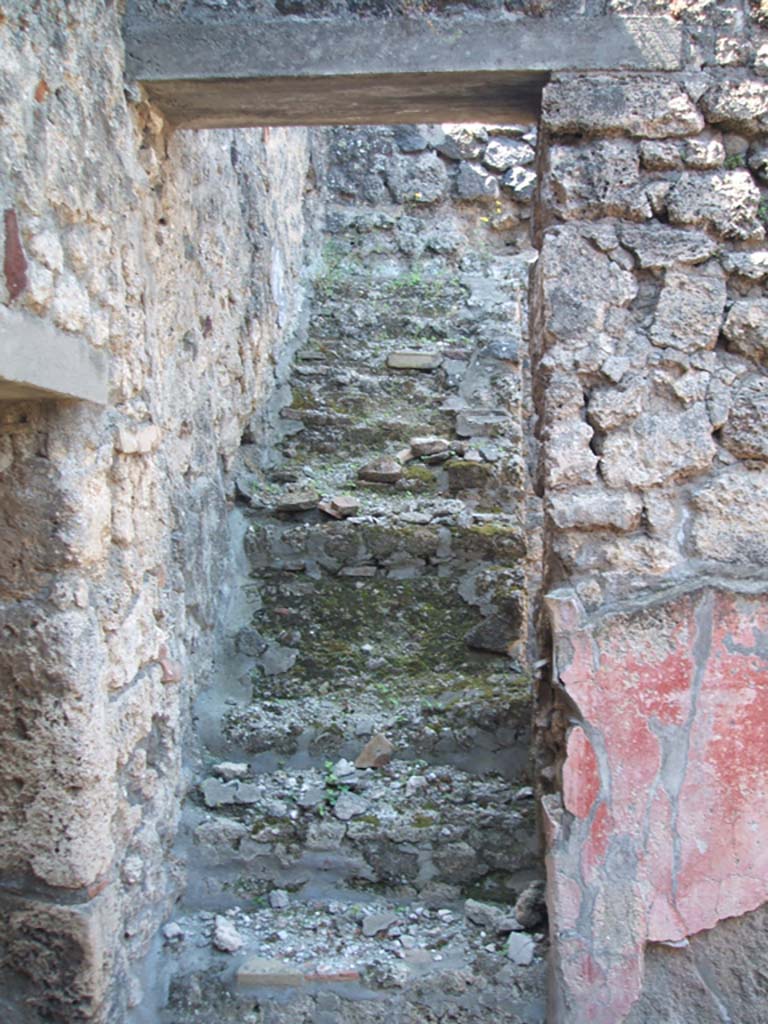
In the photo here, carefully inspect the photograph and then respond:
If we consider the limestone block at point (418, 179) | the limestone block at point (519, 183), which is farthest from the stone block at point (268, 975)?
the limestone block at point (519, 183)

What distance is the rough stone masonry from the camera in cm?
209

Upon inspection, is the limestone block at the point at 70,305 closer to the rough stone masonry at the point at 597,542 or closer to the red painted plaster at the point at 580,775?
the rough stone masonry at the point at 597,542

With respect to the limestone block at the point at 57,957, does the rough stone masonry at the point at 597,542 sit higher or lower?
higher

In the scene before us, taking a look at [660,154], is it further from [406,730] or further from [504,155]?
[504,155]

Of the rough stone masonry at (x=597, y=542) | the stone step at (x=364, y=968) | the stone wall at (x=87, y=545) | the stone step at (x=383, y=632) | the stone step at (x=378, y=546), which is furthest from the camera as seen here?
the stone step at (x=378, y=546)

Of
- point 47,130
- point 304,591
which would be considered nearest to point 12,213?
point 47,130

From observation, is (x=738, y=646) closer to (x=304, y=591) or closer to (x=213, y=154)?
(x=304, y=591)

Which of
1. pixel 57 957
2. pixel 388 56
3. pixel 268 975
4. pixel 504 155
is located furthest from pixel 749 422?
pixel 504 155

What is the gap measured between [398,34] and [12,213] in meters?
1.03

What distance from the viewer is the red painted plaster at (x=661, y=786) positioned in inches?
82.8

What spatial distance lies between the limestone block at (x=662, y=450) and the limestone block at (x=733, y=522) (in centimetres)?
7

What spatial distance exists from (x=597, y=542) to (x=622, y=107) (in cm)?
99

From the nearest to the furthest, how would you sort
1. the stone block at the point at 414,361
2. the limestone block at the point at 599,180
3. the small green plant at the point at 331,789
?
the limestone block at the point at 599,180 < the small green plant at the point at 331,789 < the stone block at the point at 414,361

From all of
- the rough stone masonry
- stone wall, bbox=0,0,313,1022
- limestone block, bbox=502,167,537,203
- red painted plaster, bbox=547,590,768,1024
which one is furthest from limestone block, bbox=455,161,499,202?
red painted plaster, bbox=547,590,768,1024
